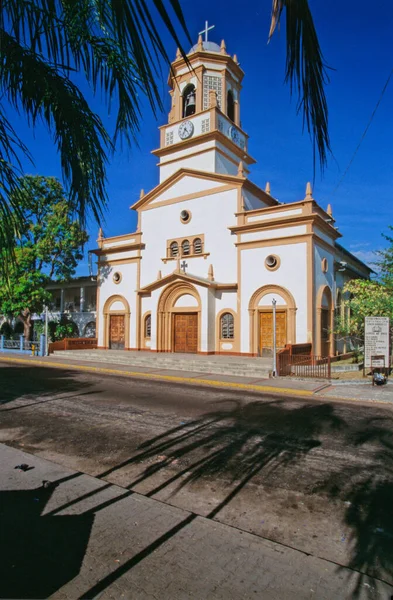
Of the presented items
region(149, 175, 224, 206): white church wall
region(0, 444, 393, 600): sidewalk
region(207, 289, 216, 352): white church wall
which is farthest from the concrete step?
region(0, 444, 393, 600): sidewalk

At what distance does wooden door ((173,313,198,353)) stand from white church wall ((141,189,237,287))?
9.06 feet

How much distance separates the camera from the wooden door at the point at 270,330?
66.3 ft

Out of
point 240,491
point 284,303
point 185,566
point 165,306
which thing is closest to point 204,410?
point 240,491

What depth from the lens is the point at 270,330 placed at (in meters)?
20.6

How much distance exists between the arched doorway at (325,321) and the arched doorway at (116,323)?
12568 mm

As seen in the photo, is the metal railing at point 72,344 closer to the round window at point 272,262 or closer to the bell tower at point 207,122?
the bell tower at point 207,122

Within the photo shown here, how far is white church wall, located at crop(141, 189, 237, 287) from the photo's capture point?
22.6 metres

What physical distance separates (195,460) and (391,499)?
8.52 ft

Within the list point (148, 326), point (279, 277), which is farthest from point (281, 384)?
point (148, 326)

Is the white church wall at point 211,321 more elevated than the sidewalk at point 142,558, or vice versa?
the white church wall at point 211,321

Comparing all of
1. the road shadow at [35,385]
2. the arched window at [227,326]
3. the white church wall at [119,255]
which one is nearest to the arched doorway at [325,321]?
the arched window at [227,326]

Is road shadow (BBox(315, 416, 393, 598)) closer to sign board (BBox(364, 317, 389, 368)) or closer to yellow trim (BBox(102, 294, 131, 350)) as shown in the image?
sign board (BBox(364, 317, 389, 368))

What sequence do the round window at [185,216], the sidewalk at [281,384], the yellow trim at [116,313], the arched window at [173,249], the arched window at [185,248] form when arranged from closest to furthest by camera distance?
the sidewalk at [281,384]
the arched window at [185,248]
the round window at [185,216]
the arched window at [173,249]
the yellow trim at [116,313]

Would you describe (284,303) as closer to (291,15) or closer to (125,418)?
(125,418)
